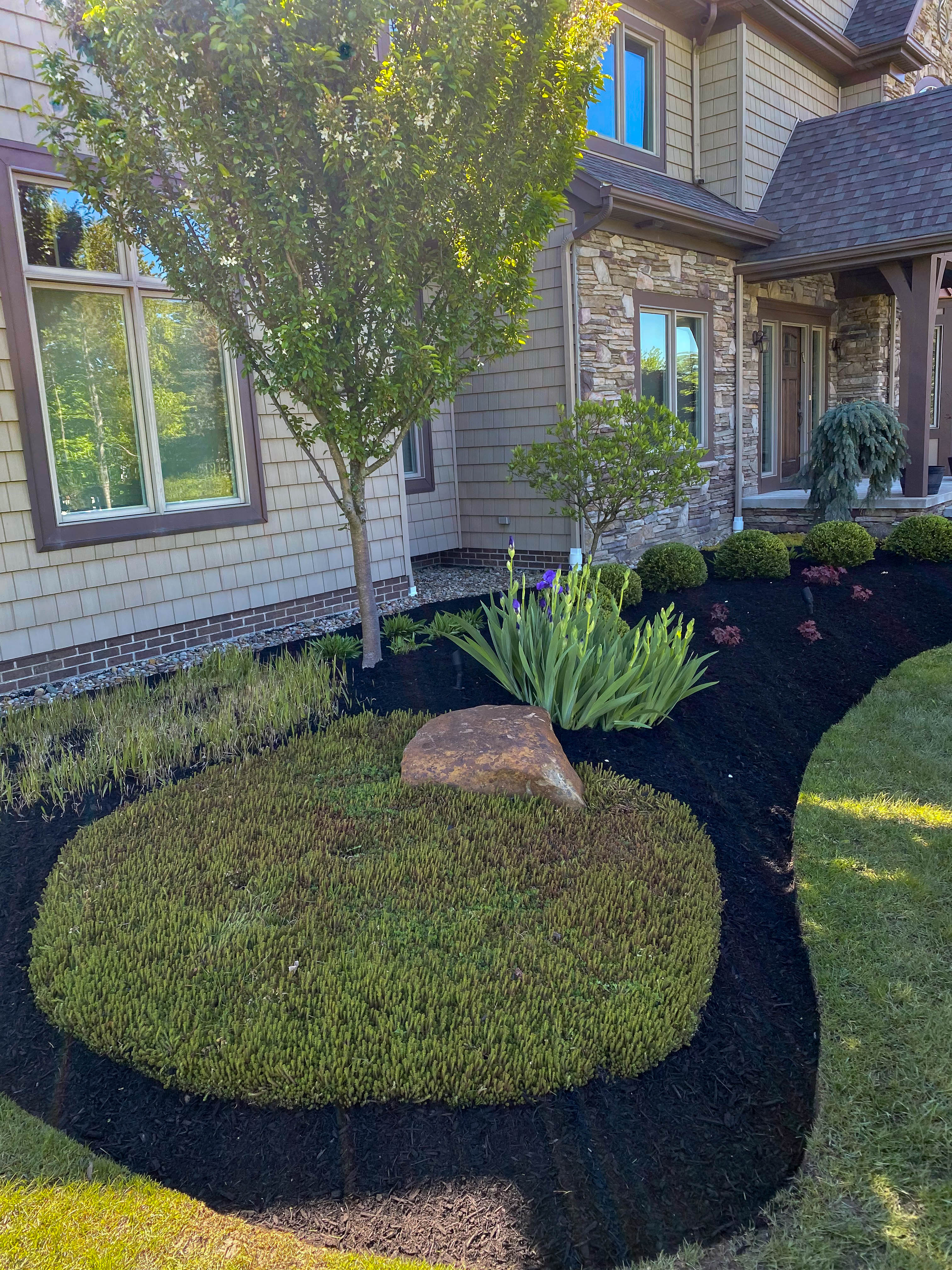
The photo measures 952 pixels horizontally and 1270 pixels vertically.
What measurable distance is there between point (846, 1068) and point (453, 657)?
138 inches

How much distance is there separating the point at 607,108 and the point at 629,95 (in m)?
0.53

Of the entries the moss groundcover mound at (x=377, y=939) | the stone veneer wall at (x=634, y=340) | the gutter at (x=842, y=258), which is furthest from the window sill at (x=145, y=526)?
the gutter at (x=842, y=258)

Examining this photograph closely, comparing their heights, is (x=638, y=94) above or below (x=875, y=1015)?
above

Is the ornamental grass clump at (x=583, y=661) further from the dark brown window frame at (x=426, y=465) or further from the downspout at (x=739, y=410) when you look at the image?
the downspout at (x=739, y=410)

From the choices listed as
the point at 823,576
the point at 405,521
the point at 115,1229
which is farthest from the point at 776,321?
the point at 115,1229

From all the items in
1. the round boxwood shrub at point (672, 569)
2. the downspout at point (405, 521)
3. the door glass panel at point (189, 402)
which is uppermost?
the door glass panel at point (189, 402)

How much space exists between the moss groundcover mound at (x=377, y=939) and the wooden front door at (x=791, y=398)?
10178 millimetres

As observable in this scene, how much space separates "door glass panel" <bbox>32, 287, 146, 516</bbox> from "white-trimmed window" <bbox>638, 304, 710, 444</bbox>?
5.52 metres

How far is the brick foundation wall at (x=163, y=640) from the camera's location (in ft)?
18.4

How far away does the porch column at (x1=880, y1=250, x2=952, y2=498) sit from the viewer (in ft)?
33.0

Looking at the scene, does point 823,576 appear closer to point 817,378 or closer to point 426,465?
point 426,465

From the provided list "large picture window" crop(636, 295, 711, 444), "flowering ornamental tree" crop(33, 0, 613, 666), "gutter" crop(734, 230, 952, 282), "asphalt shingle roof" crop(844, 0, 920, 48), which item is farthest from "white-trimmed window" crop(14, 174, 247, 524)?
"asphalt shingle roof" crop(844, 0, 920, 48)

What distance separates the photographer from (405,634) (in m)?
6.29

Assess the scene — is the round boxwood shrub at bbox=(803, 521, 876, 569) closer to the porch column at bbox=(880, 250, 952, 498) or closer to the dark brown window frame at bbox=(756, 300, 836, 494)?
the porch column at bbox=(880, 250, 952, 498)
